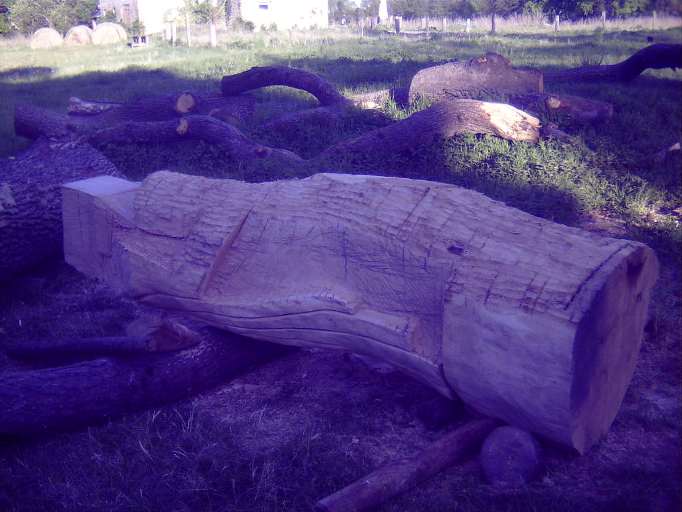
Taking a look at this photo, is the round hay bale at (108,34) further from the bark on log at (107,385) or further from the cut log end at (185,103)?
the bark on log at (107,385)

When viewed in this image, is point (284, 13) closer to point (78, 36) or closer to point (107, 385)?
point (78, 36)

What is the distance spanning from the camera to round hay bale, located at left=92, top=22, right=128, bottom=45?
66.9 feet

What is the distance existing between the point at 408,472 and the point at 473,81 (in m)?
6.51

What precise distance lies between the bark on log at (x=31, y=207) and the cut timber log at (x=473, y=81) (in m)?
4.47

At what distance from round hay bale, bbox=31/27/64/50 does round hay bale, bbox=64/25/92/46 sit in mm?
253

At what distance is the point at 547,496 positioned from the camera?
230 centimetres

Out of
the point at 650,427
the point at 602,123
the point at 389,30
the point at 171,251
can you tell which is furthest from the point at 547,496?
the point at 389,30

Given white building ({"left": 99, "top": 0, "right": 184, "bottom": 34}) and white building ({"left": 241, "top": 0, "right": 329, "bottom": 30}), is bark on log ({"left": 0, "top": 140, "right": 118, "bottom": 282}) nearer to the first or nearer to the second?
white building ({"left": 99, "top": 0, "right": 184, "bottom": 34})

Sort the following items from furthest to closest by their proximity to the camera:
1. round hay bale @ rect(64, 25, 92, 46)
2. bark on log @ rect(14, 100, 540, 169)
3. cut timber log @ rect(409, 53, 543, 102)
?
round hay bale @ rect(64, 25, 92, 46) → cut timber log @ rect(409, 53, 543, 102) → bark on log @ rect(14, 100, 540, 169)

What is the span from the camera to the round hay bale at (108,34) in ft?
66.9

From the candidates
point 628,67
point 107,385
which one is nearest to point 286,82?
point 628,67

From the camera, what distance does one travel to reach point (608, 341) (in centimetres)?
243

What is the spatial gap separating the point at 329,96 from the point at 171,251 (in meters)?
5.55

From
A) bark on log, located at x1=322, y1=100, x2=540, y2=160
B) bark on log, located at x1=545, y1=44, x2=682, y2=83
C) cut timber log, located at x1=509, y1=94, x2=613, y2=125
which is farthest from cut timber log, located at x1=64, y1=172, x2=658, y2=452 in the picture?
bark on log, located at x1=545, y1=44, x2=682, y2=83
